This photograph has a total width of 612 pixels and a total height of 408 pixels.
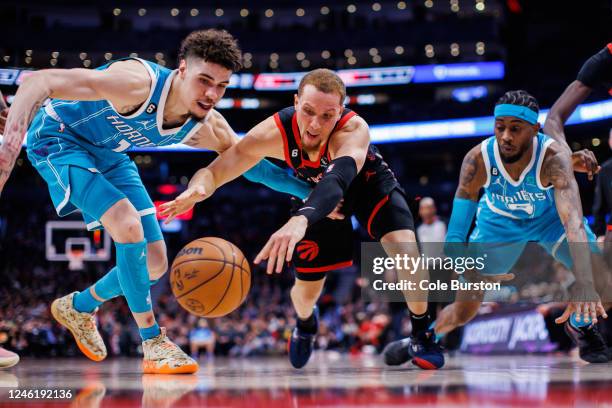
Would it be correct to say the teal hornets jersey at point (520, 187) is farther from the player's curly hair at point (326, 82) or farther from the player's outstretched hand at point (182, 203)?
the player's outstretched hand at point (182, 203)

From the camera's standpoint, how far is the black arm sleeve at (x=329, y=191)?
3.24m

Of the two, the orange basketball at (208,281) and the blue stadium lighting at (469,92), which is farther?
the blue stadium lighting at (469,92)

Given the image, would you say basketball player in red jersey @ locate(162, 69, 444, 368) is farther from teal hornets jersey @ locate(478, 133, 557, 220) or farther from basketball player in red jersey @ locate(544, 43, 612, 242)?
basketball player in red jersey @ locate(544, 43, 612, 242)

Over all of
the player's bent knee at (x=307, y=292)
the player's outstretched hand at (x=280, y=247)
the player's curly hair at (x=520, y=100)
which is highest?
the player's curly hair at (x=520, y=100)

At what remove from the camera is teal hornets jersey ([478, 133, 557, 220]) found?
16.7 ft

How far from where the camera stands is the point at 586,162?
4.79 meters

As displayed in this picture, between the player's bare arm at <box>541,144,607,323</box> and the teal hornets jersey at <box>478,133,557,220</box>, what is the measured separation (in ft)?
0.22

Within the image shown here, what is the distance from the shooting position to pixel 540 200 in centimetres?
521

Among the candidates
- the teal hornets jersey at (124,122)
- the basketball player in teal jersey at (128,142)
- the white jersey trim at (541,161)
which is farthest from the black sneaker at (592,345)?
the teal hornets jersey at (124,122)

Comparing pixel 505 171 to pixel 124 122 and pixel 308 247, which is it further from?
pixel 124 122

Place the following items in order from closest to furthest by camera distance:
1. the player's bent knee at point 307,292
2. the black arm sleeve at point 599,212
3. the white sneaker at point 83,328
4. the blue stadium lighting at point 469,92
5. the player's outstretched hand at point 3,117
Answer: the player's outstretched hand at point 3,117, the white sneaker at point 83,328, the player's bent knee at point 307,292, the black arm sleeve at point 599,212, the blue stadium lighting at point 469,92

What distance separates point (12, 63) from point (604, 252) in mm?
24401

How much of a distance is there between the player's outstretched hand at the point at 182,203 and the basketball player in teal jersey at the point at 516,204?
91.3 inches

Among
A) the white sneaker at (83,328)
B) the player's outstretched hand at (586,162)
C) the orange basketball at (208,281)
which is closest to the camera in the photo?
the orange basketball at (208,281)
